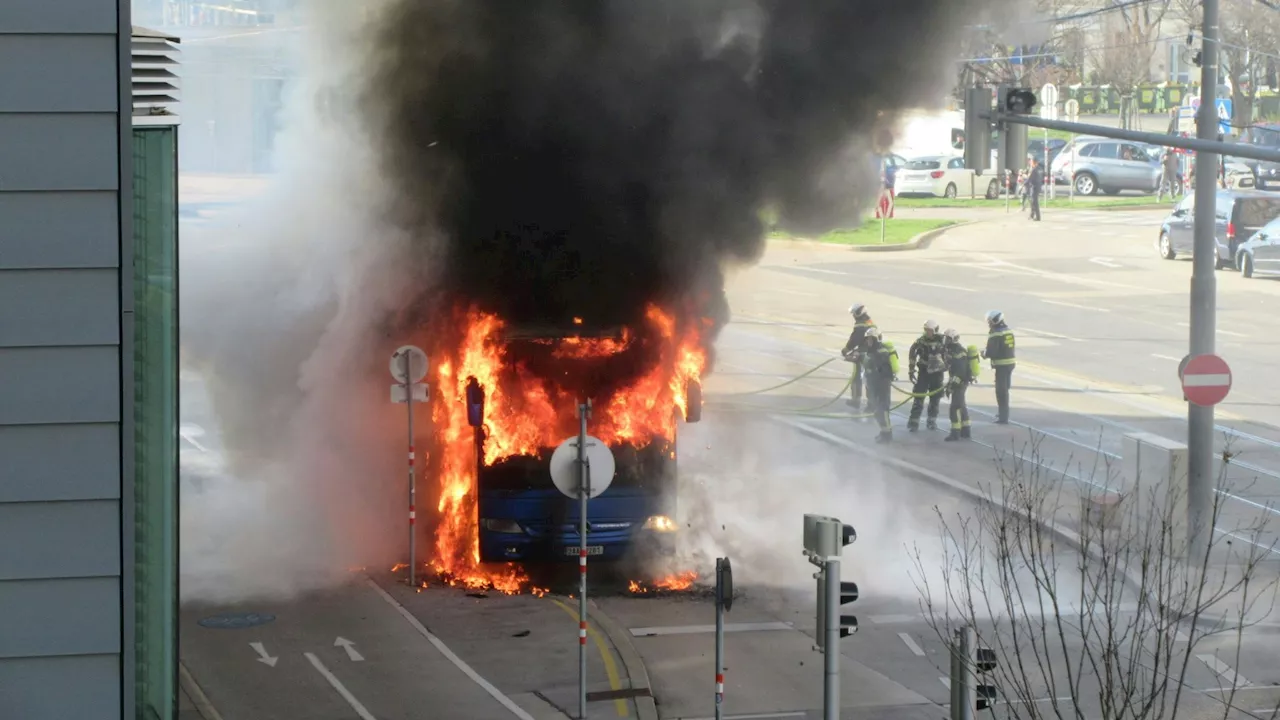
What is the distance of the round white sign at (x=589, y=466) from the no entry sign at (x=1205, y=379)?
254 inches

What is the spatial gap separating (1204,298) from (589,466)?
7.33 m

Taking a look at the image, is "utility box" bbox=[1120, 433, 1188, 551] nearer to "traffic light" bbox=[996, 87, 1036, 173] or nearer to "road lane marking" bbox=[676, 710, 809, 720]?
"traffic light" bbox=[996, 87, 1036, 173]

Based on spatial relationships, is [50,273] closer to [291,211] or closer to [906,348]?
[291,211]

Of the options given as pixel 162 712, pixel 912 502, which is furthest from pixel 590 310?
pixel 162 712

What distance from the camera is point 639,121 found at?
1777 centimetres

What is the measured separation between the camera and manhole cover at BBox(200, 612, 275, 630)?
547 inches

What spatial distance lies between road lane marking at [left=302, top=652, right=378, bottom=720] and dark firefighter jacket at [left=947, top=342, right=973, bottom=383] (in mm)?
11630

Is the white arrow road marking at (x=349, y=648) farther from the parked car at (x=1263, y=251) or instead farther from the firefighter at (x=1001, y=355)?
the parked car at (x=1263, y=251)

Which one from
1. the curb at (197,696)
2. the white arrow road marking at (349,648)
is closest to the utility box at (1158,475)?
the white arrow road marking at (349,648)

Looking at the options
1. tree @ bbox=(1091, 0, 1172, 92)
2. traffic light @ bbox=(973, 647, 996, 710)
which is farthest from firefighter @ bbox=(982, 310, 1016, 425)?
tree @ bbox=(1091, 0, 1172, 92)

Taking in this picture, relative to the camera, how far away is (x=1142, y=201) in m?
42.6

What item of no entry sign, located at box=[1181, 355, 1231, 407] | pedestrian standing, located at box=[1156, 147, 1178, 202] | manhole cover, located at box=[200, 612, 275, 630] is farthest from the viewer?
pedestrian standing, located at box=[1156, 147, 1178, 202]

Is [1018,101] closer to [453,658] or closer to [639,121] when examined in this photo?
[639,121]

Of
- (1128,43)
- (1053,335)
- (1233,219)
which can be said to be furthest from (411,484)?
(1128,43)
